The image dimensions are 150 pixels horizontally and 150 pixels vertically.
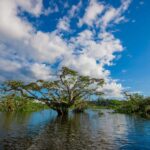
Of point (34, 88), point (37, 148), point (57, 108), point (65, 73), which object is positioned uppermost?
point (65, 73)

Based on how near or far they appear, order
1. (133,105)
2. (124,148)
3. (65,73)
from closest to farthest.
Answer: (124,148) → (65,73) → (133,105)

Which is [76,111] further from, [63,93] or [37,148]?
[37,148]

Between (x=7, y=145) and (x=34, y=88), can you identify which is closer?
(x=7, y=145)

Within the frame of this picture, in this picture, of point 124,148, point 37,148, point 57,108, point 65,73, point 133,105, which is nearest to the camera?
point 37,148

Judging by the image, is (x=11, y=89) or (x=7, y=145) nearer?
(x=7, y=145)

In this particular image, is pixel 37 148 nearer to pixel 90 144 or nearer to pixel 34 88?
pixel 90 144

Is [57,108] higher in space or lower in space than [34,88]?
lower

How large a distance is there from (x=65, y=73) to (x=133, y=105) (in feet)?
150

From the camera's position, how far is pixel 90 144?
24984 mm

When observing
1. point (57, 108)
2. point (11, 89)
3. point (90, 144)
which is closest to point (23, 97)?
point (11, 89)

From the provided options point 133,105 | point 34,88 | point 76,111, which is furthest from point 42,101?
point 133,105

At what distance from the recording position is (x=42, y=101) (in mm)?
71375

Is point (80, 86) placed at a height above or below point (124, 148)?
above

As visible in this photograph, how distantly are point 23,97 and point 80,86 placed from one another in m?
17.4
